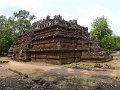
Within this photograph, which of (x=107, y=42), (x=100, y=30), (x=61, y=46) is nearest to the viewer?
(x=61, y=46)

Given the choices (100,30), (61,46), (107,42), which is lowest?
(61,46)

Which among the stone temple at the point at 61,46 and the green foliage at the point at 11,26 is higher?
the green foliage at the point at 11,26

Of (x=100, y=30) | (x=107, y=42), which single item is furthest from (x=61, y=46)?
(x=100, y=30)

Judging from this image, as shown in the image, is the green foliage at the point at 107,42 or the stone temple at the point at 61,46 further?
the green foliage at the point at 107,42

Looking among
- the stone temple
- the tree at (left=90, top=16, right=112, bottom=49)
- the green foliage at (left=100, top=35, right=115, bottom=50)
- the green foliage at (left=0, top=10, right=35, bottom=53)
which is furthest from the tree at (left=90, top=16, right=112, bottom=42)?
the stone temple

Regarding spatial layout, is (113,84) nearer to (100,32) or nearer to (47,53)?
(47,53)

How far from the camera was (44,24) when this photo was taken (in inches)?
1435

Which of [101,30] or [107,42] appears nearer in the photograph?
[107,42]

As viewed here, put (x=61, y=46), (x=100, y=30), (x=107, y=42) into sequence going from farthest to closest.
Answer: (x=100, y=30), (x=107, y=42), (x=61, y=46)

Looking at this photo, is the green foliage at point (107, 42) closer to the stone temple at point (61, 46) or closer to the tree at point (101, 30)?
the tree at point (101, 30)

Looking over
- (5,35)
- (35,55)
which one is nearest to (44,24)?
(35,55)

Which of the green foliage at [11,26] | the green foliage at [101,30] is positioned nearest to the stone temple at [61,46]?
the green foliage at [11,26]

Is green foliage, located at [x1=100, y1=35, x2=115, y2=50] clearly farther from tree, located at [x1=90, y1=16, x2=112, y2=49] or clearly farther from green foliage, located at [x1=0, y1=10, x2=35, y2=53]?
green foliage, located at [x1=0, y1=10, x2=35, y2=53]

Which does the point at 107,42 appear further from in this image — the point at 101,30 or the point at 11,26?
the point at 11,26
